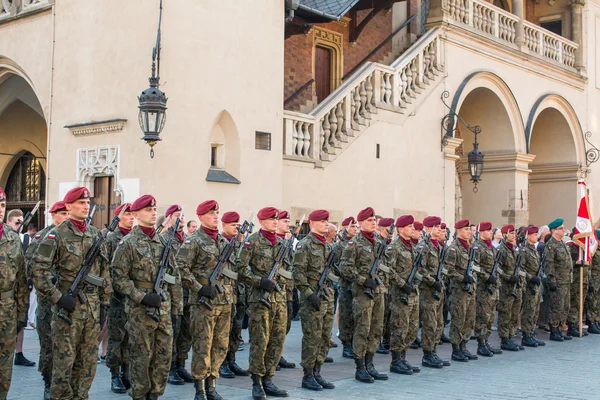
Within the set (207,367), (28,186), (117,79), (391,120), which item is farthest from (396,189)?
(207,367)

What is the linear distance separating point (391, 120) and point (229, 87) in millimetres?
4794

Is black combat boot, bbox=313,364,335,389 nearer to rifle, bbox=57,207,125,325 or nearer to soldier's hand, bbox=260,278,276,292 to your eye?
soldier's hand, bbox=260,278,276,292

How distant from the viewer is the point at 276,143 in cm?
1444

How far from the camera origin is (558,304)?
43.2 ft

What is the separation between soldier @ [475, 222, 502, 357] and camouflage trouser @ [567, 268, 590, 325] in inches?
113

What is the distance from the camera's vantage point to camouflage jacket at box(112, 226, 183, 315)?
7066 mm

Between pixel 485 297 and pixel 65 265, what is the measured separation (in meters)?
6.53

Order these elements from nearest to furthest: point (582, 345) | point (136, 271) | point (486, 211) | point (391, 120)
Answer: point (136, 271) < point (582, 345) < point (391, 120) < point (486, 211)

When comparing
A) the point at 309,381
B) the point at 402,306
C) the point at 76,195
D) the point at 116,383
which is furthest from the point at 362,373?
the point at 76,195

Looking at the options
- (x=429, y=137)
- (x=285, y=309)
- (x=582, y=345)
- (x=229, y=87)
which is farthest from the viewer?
(x=429, y=137)

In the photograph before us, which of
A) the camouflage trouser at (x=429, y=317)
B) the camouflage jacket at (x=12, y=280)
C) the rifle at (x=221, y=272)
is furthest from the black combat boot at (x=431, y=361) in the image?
the camouflage jacket at (x=12, y=280)

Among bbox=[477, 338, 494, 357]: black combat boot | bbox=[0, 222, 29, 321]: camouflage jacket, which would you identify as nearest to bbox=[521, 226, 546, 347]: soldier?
bbox=[477, 338, 494, 357]: black combat boot

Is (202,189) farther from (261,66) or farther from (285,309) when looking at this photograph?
(285,309)

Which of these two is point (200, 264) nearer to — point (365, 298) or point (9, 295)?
point (9, 295)
